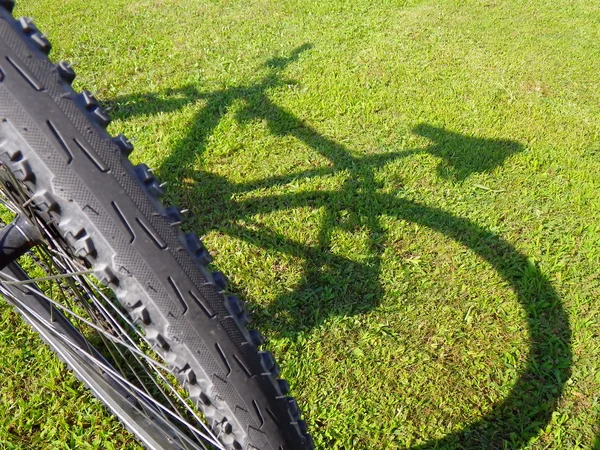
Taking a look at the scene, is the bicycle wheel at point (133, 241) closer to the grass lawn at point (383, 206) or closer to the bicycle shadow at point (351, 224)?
the grass lawn at point (383, 206)

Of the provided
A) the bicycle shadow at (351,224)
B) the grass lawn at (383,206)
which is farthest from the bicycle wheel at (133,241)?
the bicycle shadow at (351,224)

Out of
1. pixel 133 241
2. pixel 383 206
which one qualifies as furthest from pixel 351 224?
pixel 133 241

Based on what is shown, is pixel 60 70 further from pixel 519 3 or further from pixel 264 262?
pixel 519 3

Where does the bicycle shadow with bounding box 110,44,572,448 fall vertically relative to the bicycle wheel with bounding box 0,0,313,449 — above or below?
below

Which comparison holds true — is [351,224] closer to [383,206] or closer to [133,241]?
[383,206]

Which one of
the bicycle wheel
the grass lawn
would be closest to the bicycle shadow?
the grass lawn

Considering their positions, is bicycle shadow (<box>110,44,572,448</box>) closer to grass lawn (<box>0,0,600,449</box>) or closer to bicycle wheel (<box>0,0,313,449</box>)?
grass lawn (<box>0,0,600,449</box>)

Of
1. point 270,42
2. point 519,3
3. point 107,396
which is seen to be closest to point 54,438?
point 107,396
